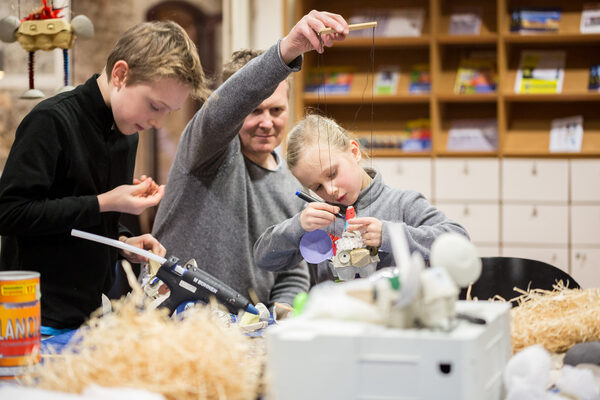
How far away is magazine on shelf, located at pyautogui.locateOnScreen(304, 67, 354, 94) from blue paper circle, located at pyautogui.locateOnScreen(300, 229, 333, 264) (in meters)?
2.92

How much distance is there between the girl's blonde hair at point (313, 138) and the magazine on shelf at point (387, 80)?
2.64 m

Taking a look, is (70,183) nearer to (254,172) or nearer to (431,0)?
(254,172)

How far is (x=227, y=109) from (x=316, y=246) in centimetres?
40

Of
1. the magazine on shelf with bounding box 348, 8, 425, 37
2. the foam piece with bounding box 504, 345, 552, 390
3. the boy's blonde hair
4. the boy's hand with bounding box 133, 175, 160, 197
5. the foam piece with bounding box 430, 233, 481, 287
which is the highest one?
the magazine on shelf with bounding box 348, 8, 425, 37

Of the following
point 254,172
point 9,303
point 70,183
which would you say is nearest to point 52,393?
point 9,303

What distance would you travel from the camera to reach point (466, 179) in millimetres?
4148

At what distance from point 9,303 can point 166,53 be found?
0.72 meters

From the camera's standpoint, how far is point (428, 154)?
4234 mm

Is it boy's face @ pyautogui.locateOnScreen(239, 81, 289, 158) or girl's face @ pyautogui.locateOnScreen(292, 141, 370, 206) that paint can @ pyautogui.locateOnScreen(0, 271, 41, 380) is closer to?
girl's face @ pyautogui.locateOnScreen(292, 141, 370, 206)

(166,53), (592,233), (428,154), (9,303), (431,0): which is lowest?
(592,233)

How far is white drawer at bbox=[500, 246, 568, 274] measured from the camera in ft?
13.2

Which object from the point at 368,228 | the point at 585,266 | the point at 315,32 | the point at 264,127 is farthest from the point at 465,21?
the point at 368,228

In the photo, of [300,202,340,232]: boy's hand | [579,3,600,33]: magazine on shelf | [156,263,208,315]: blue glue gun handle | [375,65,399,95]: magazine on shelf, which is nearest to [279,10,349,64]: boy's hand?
[300,202,340,232]: boy's hand

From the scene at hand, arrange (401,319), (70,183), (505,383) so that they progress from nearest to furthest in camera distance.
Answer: (401,319) < (505,383) < (70,183)
